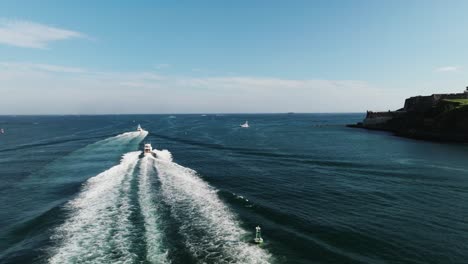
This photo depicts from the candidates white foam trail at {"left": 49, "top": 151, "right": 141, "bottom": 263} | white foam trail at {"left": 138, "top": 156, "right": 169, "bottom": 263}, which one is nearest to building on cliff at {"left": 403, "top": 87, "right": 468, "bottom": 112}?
white foam trail at {"left": 138, "top": 156, "right": 169, "bottom": 263}

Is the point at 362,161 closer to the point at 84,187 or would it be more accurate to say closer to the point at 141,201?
the point at 141,201

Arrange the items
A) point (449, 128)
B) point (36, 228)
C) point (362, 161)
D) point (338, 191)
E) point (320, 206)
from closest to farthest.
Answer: point (36, 228), point (320, 206), point (338, 191), point (362, 161), point (449, 128)

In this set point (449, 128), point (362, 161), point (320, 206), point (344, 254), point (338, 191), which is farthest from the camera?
point (449, 128)

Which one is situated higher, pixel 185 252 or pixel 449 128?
pixel 449 128

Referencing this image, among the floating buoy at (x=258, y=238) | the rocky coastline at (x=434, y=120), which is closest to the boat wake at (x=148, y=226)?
the floating buoy at (x=258, y=238)

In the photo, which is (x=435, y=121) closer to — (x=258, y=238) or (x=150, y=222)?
(x=258, y=238)

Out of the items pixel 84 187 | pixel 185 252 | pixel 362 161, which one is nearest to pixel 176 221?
pixel 185 252

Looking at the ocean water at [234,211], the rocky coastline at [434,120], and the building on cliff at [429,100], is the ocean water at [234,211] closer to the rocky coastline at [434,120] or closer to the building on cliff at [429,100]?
the rocky coastline at [434,120]
